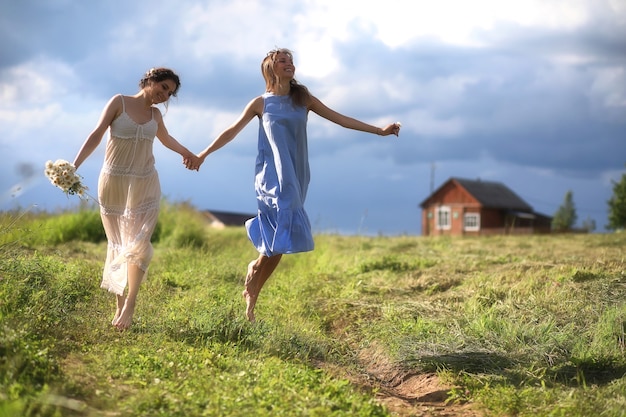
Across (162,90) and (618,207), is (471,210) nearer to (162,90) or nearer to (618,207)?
(618,207)

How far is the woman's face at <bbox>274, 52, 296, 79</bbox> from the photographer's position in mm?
6195

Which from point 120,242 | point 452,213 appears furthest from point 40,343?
point 452,213

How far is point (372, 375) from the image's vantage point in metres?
5.82

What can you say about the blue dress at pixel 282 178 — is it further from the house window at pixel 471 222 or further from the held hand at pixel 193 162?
the house window at pixel 471 222

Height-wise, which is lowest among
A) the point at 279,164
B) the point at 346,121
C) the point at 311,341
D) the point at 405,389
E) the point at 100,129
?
the point at 405,389

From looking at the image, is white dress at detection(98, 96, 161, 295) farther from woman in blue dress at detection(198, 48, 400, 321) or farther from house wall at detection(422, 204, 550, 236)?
house wall at detection(422, 204, 550, 236)

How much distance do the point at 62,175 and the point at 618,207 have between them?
39539mm

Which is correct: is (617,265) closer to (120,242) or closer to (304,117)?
(304,117)

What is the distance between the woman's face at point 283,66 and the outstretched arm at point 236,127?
0.94 feet

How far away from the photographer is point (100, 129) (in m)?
5.85

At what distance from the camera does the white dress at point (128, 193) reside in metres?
5.93

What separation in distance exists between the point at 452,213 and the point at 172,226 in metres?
27.4

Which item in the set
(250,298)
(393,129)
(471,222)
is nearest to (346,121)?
(393,129)

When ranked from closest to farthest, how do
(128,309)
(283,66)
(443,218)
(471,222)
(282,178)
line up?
1. (128,309)
2. (282,178)
3. (283,66)
4. (471,222)
5. (443,218)
